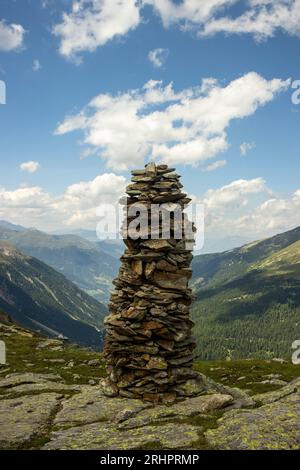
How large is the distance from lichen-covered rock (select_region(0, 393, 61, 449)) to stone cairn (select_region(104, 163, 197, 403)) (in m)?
5.80

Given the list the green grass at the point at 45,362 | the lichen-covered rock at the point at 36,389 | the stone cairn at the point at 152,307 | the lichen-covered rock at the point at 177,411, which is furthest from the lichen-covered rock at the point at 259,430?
the green grass at the point at 45,362

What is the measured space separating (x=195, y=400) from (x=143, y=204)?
18552 millimetres

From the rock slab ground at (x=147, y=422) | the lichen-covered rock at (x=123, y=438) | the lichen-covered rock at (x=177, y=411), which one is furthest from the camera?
the lichen-covered rock at (x=177, y=411)

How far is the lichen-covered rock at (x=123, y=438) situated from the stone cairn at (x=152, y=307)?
841cm

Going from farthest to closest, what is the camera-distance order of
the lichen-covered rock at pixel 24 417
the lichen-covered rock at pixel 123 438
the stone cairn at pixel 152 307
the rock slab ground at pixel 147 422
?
1. the stone cairn at pixel 152 307
2. the lichen-covered rock at pixel 24 417
3. the lichen-covered rock at pixel 123 438
4. the rock slab ground at pixel 147 422

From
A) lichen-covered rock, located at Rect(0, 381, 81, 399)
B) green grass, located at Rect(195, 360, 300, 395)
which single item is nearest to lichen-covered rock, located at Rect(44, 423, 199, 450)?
lichen-covered rock, located at Rect(0, 381, 81, 399)

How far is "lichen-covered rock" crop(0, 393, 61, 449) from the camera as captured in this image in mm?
24781

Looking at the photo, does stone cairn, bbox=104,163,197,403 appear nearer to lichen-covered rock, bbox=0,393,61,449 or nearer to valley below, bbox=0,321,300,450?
valley below, bbox=0,321,300,450

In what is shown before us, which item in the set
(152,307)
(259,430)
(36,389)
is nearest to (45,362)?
(36,389)

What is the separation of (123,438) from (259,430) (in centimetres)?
814

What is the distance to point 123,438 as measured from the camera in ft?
77.9

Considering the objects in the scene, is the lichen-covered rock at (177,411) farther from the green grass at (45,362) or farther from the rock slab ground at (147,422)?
the green grass at (45,362)

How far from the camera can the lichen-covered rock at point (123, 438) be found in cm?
2220
